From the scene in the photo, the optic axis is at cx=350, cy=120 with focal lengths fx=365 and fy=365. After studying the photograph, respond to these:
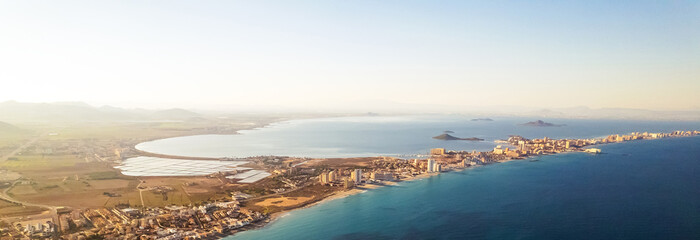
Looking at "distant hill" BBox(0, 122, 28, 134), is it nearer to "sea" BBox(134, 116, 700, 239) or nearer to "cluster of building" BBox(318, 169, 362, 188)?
"cluster of building" BBox(318, 169, 362, 188)

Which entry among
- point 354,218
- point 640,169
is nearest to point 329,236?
point 354,218

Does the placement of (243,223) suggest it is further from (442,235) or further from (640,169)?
(640,169)

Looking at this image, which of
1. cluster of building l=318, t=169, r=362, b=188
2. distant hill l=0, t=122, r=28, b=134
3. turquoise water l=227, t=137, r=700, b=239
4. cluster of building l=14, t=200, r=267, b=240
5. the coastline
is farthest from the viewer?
distant hill l=0, t=122, r=28, b=134

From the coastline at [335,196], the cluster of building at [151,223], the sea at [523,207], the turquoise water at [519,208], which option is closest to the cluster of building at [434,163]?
the coastline at [335,196]

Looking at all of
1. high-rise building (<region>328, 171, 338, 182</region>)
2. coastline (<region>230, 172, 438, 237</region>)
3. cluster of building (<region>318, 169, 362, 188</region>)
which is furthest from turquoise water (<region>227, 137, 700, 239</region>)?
high-rise building (<region>328, 171, 338, 182</region>)

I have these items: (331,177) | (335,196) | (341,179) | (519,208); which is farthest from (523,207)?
(331,177)

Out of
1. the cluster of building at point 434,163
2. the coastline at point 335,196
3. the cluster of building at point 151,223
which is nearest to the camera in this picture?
the cluster of building at point 151,223

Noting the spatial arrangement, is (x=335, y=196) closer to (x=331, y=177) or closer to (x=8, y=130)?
(x=331, y=177)

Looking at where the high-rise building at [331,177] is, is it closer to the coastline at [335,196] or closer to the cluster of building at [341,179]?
the cluster of building at [341,179]

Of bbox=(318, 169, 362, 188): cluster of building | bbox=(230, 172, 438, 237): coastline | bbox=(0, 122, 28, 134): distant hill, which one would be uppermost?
bbox=(0, 122, 28, 134): distant hill
